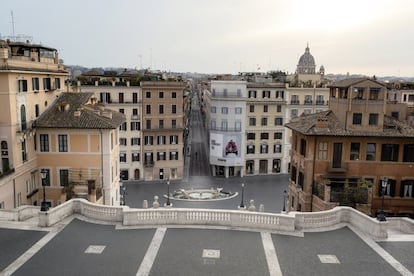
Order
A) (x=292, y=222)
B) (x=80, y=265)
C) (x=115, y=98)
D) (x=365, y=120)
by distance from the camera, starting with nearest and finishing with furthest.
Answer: (x=80, y=265)
(x=292, y=222)
(x=365, y=120)
(x=115, y=98)

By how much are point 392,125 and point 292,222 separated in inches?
720

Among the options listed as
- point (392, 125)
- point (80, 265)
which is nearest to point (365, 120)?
point (392, 125)

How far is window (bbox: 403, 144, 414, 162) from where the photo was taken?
110 feet

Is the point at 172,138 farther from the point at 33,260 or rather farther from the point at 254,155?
the point at 33,260

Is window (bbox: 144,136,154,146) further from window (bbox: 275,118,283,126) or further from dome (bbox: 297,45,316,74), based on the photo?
dome (bbox: 297,45,316,74)

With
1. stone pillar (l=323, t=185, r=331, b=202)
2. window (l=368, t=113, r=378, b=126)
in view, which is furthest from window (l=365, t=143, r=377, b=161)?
stone pillar (l=323, t=185, r=331, b=202)

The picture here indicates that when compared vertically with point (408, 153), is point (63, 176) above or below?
below

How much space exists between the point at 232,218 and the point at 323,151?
48.4ft

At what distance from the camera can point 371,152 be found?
33688 mm

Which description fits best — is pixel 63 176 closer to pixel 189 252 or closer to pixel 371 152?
pixel 189 252

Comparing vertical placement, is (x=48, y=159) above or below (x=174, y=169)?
above

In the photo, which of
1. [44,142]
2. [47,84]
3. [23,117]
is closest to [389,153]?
[44,142]

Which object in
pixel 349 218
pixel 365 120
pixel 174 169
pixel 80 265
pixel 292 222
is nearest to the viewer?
pixel 80 265

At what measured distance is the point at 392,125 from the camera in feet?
113
